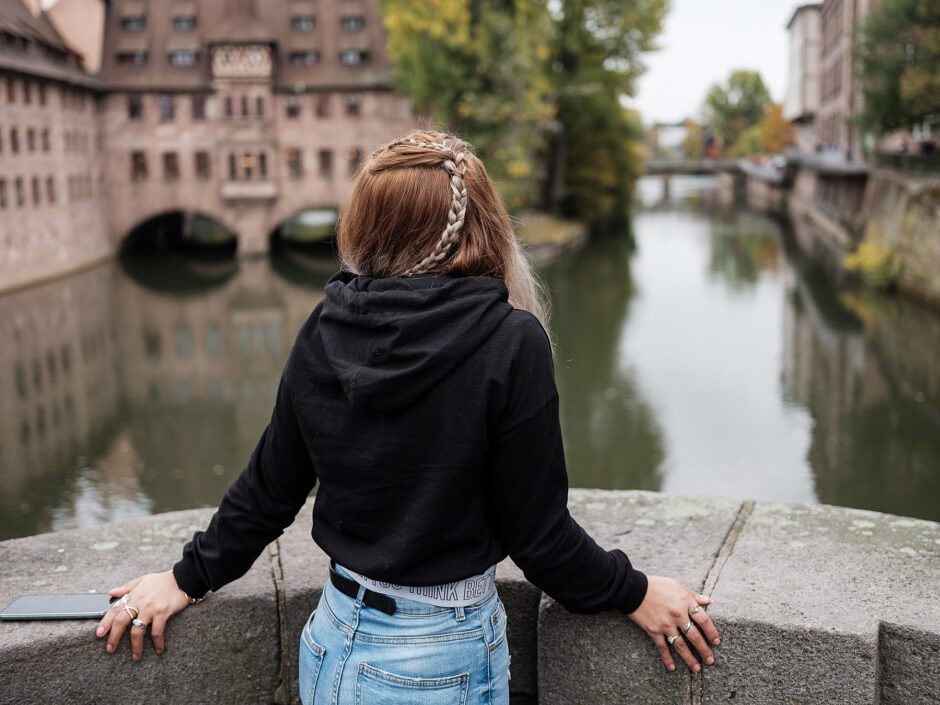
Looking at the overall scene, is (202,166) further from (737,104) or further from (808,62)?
(737,104)

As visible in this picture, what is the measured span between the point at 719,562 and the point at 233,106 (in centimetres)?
4024

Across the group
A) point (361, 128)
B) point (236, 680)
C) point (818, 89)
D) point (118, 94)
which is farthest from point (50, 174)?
point (818, 89)

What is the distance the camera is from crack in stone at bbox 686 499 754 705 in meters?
2.42

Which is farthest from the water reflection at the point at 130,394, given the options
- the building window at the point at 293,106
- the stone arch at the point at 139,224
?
the building window at the point at 293,106

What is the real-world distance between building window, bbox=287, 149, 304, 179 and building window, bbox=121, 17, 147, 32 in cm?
756

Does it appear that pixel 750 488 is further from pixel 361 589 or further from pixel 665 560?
pixel 361 589

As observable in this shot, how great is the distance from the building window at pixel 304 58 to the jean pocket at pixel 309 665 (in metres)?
41.5

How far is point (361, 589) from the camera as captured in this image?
81.4 inches

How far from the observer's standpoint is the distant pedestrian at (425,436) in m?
1.97

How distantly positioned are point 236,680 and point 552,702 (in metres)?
0.77

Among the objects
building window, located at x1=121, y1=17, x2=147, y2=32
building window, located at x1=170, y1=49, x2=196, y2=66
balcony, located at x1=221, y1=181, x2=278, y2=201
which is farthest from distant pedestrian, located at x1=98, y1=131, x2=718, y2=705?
building window, located at x1=121, y1=17, x2=147, y2=32

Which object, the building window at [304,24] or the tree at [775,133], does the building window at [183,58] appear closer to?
the building window at [304,24]

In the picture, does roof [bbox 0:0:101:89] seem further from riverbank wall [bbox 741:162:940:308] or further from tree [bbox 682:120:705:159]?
tree [bbox 682:120:705:159]

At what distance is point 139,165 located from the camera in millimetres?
40812
